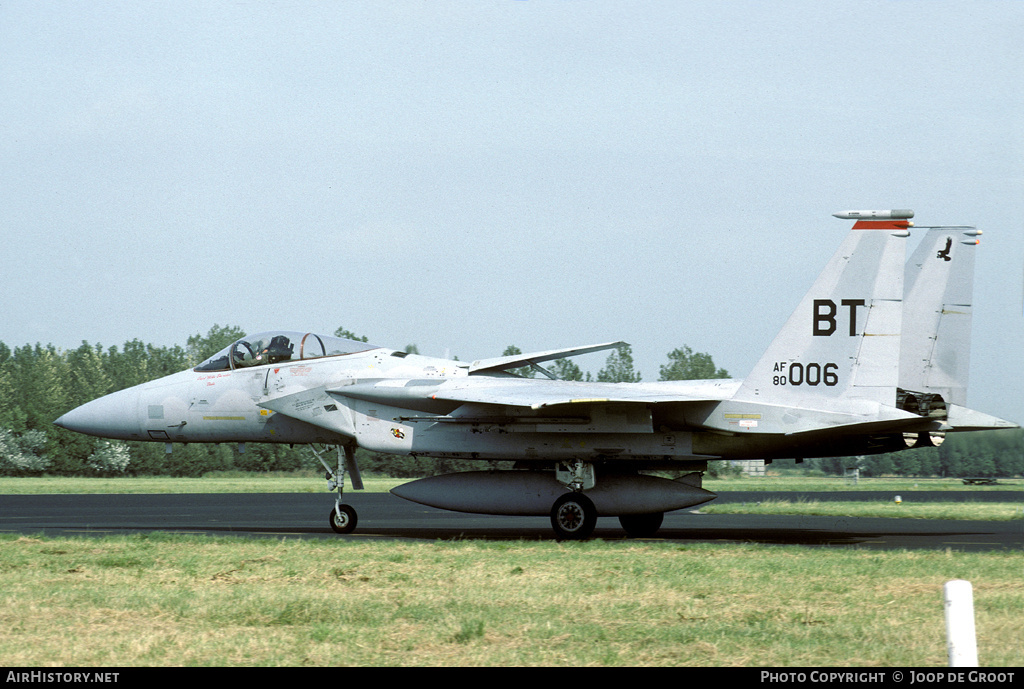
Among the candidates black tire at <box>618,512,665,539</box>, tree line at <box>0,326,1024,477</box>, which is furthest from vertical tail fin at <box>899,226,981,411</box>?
tree line at <box>0,326,1024,477</box>

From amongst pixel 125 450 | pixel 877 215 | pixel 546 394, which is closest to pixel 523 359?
pixel 546 394

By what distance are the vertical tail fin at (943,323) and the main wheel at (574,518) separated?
661cm

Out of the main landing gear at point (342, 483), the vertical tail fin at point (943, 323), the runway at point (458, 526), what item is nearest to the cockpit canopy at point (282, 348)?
the main landing gear at point (342, 483)

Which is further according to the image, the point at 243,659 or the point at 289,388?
the point at 289,388

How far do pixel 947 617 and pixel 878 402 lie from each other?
10.4 meters

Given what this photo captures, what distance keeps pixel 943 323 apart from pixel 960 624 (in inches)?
589

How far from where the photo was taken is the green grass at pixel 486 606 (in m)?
7.08

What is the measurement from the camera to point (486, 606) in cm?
911

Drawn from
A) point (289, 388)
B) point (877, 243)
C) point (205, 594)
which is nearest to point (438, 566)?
point (205, 594)

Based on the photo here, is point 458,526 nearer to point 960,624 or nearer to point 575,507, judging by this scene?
point 575,507

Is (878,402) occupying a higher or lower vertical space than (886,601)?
higher

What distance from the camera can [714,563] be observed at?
12.5 metres

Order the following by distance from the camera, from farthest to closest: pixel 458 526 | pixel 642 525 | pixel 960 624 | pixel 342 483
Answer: pixel 458 526 < pixel 642 525 < pixel 342 483 < pixel 960 624

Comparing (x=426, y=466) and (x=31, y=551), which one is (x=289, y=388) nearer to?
(x=31, y=551)
